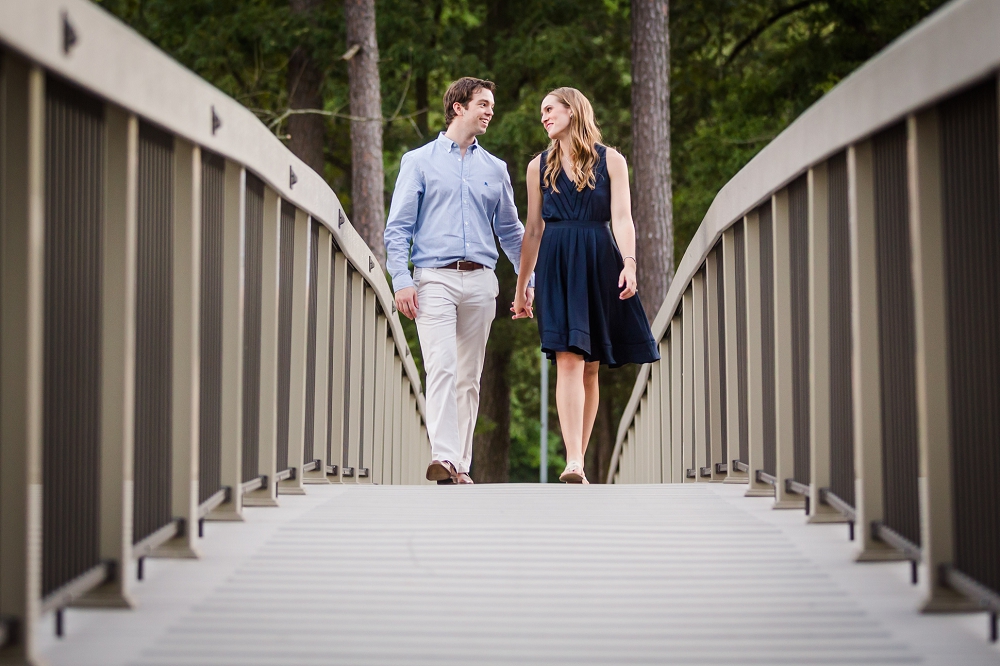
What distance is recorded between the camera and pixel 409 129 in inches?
858

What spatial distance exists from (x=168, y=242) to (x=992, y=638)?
2.30m

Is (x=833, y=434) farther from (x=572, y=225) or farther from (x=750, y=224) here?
(x=572, y=225)

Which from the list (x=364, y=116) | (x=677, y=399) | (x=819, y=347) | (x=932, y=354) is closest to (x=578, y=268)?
(x=819, y=347)

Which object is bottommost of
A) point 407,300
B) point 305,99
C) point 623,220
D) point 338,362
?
point 338,362

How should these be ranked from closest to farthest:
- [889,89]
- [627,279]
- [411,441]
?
1. [889,89]
2. [627,279]
3. [411,441]

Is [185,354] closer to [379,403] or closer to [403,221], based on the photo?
[403,221]

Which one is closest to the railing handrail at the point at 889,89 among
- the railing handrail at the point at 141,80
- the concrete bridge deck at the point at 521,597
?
the concrete bridge deck at the point at 521,597

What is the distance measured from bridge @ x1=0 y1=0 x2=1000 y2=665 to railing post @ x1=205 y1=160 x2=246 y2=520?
0.04 ft

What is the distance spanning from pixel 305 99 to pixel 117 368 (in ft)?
55.8

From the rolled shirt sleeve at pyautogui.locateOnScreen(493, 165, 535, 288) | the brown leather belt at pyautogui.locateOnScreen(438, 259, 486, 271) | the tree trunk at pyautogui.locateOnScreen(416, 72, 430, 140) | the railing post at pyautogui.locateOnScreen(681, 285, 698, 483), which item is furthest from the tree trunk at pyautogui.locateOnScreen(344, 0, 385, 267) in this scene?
the brown leather belt at pyautogui.locateOnScreen(438, 259, 486, 271)

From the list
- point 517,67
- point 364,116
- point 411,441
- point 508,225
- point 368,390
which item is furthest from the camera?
point 517,67

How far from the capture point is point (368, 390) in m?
7.86

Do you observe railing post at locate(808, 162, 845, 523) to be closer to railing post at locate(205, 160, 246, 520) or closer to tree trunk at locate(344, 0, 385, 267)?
railing post at locate(205, 160, 246, 520)

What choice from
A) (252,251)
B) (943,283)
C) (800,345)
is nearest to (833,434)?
(800,345)
